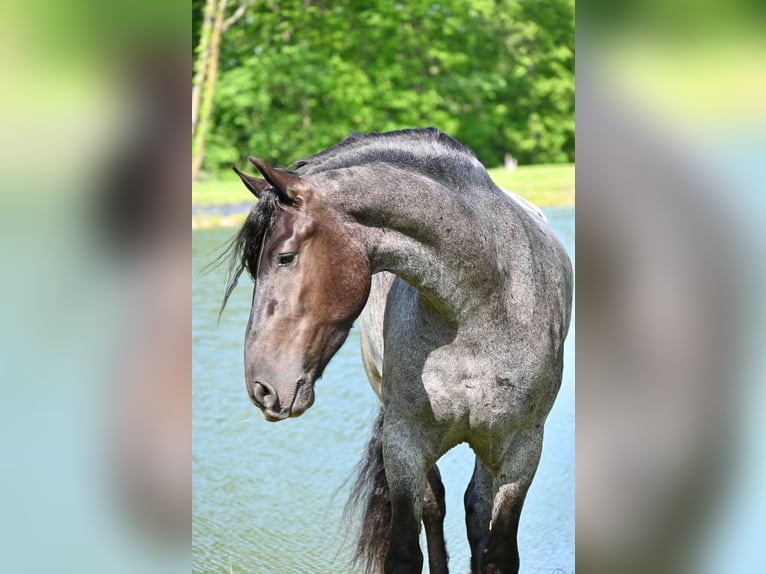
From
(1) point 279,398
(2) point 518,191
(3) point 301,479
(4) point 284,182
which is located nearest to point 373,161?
(4) point 284,182

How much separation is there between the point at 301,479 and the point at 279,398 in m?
3.46

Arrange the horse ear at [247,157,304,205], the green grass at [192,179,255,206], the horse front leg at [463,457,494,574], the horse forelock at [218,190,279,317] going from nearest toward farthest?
the horse ear at [247,157,304,205] → the horse forelock at [218,190,279,317] → the horse front leg at [463,457,494,574] → the green grass at [192,179,255,206]

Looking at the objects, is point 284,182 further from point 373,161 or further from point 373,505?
point 373,505

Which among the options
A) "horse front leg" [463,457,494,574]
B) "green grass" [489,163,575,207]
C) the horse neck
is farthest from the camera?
"green grass" [489,163,575,207]

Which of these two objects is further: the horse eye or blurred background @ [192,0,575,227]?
blurred background @ [192,0,575,227]

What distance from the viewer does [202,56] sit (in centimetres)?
2047

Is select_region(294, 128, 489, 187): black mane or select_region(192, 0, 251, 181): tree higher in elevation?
select_region(294, 128, 489, 187): black mane

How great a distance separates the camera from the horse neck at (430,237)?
8.10ft

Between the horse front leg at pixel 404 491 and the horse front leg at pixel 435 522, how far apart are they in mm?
544

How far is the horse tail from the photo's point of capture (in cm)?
387

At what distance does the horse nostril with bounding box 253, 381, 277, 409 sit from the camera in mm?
2279
